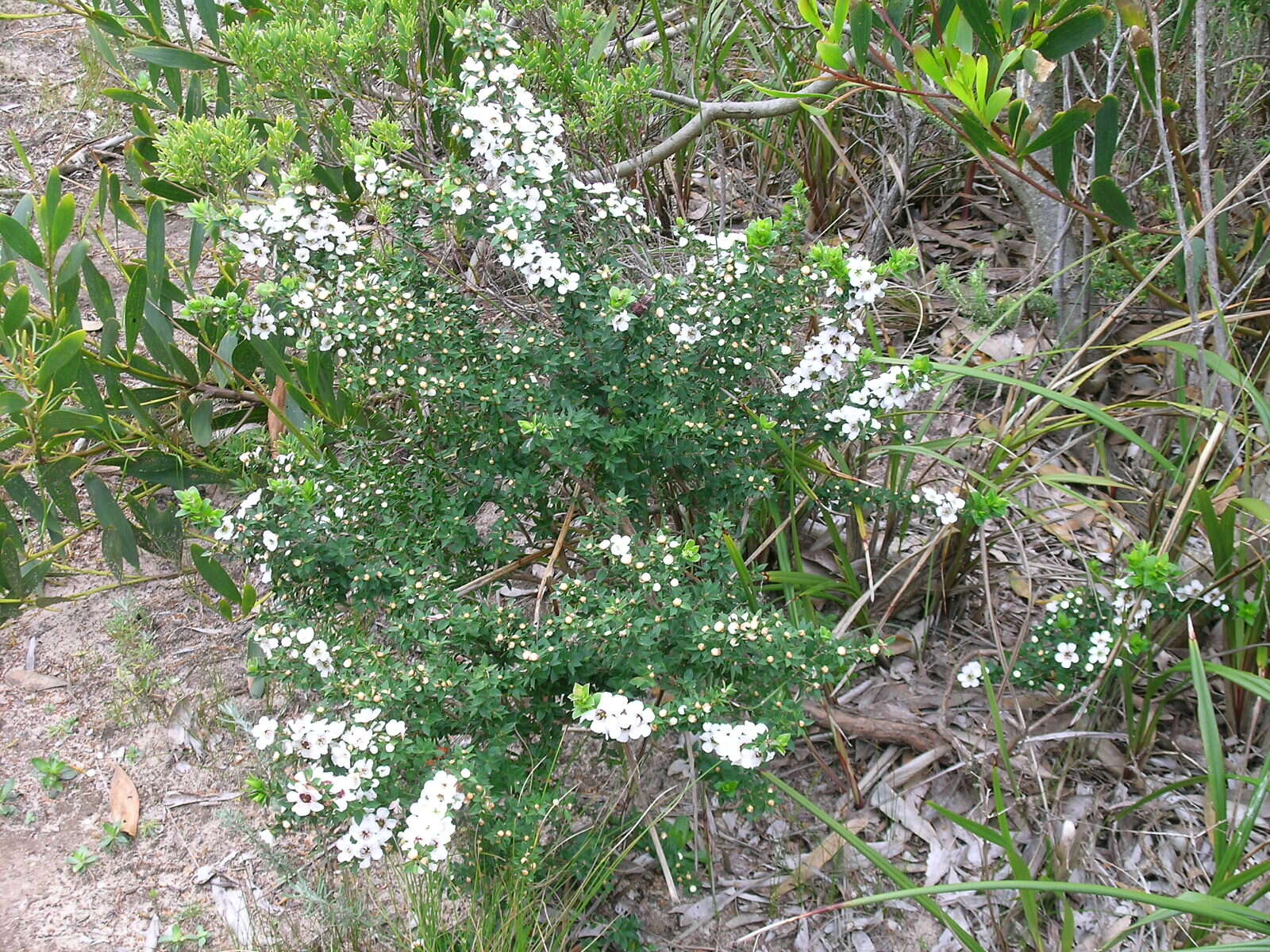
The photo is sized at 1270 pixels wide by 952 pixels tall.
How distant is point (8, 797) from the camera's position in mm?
2551

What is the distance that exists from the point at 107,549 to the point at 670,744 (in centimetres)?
155

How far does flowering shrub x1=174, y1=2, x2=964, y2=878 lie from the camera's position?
5.93 feet

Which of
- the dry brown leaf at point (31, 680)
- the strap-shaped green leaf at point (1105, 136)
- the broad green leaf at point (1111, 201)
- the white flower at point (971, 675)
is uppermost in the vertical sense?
the strap-shaped green leaf at point (1105, 136)

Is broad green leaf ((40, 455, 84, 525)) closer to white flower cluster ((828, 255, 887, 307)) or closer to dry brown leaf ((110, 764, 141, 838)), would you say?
dry brown leaf ((110, 764, 141, 838))

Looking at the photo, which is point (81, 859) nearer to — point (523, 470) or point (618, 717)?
point (523, 470)

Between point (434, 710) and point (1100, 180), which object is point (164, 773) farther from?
point (1100, 180)

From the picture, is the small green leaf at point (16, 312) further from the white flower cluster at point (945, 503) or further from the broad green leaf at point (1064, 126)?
the broad green leaf at point (1064, 126)

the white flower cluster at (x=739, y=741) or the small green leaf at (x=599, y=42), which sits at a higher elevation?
the small green leaf at (x=599, y=42)

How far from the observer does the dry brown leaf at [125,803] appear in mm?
2465

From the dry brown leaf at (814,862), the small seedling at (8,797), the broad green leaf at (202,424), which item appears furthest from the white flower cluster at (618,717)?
the small seedling at (8,797)

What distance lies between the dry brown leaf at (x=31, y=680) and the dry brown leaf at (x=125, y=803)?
0.42 m

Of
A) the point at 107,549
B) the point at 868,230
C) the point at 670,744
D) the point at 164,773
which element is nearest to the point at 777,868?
the point at 670,744

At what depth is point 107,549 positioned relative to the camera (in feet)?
8.72

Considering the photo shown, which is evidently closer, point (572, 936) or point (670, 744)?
point (572, 936)
